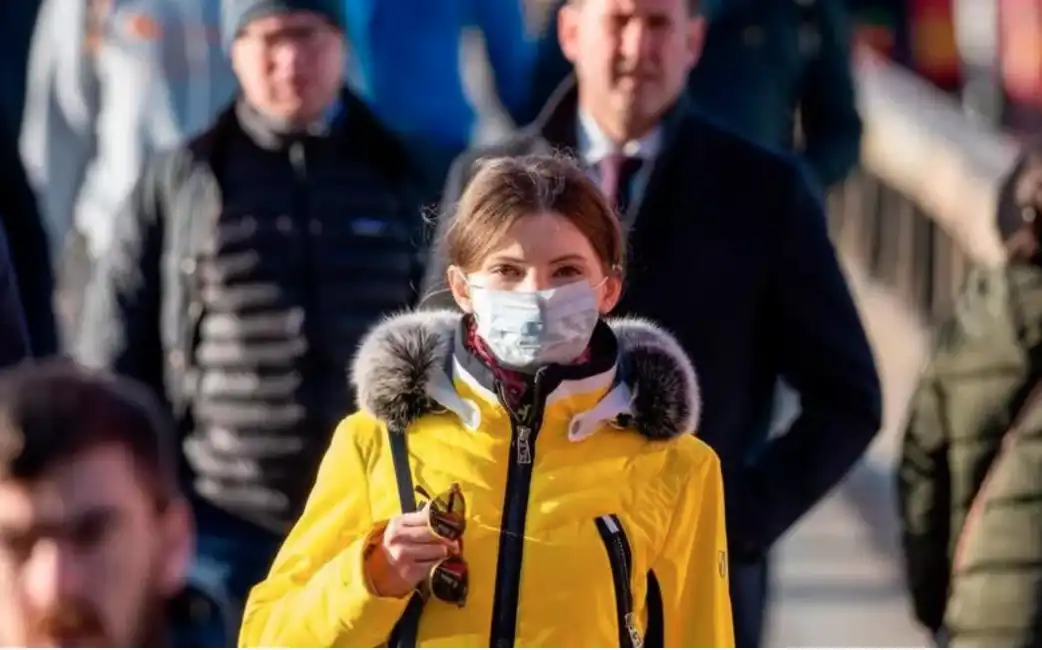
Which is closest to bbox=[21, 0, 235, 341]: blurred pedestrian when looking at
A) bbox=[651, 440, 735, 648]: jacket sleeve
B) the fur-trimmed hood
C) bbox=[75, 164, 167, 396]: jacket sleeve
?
bbox=[75, 164, 167, 396]: jacket sleeve

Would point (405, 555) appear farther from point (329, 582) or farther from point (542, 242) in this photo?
point (542, 242)

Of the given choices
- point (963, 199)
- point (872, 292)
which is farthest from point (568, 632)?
point (872, 292)

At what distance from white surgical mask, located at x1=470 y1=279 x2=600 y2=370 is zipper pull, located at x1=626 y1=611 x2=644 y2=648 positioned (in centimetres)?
33

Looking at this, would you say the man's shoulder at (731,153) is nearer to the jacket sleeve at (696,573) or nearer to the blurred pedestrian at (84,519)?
the jacket sleeve at (696,573)

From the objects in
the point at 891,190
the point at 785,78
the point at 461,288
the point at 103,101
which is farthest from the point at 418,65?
the point at 891,190

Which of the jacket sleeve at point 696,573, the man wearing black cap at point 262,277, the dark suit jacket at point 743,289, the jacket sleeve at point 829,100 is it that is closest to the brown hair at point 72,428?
the jacket sleeve at point 696,573

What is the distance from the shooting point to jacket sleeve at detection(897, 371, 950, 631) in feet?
18.0

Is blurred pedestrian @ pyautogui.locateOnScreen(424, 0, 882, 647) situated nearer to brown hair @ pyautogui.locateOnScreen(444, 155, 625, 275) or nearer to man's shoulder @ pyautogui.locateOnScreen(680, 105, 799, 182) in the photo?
man's shoulder @ pyautogui.locateOnScreen(680, 105, 799, 182)

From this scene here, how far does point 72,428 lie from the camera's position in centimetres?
335

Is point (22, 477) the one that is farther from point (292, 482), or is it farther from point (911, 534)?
point (911, 534)

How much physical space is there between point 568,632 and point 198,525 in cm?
196

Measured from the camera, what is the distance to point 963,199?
437 inches

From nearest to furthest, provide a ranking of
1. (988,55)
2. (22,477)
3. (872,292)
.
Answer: (22,477) < (872,292) < (988,55)

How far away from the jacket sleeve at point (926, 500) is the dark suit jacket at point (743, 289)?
470 millimetres
